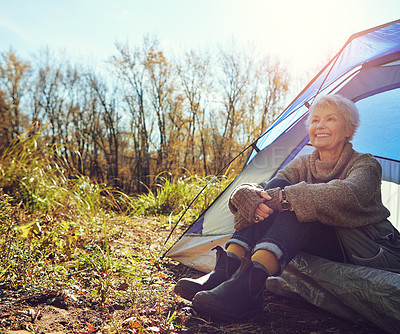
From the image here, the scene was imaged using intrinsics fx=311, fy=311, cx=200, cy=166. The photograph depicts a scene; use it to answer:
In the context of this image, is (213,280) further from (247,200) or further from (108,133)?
(108,133)

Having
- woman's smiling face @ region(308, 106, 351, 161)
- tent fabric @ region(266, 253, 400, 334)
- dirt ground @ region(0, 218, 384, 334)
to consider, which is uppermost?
woman's smiling face @ region(308, 106, 351, 161)

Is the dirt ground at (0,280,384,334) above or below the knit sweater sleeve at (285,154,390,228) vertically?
below

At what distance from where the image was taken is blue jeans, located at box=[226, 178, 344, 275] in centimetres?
148

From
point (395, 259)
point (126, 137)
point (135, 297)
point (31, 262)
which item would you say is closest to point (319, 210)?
point (395, 259)

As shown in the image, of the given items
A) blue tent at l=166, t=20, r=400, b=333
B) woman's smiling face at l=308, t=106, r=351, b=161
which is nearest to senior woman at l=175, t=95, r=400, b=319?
woman's smiling face at l=308, t=106, r=351, b=161

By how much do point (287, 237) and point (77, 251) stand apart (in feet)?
5.49

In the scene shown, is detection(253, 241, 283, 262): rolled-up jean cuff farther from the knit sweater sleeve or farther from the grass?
the grass

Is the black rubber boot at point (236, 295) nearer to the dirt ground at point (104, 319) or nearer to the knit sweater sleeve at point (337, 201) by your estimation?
the dirt ground at point (104, 319)

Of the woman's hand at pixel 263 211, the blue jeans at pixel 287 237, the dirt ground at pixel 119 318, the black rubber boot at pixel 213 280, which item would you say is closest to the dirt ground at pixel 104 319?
the dirt ground at pixel 119 318

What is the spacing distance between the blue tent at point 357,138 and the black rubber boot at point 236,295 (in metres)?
0.42

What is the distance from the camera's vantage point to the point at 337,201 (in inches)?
58.6

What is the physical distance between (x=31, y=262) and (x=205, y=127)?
10076mm

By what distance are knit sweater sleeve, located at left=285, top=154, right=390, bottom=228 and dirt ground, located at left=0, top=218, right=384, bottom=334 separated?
49 centimetres

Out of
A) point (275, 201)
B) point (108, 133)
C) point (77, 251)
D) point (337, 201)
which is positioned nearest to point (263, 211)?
point (275, 201)
